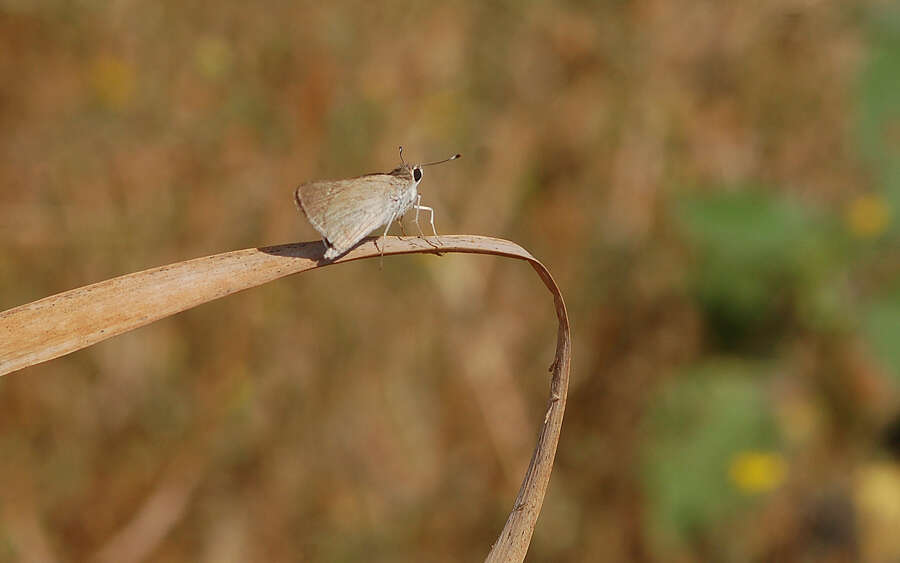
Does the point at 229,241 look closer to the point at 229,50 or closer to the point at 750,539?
the point at 229,50

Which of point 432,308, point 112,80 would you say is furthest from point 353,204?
point 112,80

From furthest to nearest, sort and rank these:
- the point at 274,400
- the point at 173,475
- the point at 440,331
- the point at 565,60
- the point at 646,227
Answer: the point at 565,60 → the point at 646,227 → the point at 440,331 → the point at 274,400 → the point at 173,475

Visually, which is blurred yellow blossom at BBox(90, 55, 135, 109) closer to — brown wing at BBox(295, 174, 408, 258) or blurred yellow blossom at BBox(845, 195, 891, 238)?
brown wing at BBox(295, 174, 408, 258)

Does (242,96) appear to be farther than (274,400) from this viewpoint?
Yes

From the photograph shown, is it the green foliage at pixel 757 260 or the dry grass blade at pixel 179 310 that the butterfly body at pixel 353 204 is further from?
the green foliage at pixel 757 260

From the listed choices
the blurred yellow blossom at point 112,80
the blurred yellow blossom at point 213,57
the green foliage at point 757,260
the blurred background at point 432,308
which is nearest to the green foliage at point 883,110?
the blurred background at point 432,308

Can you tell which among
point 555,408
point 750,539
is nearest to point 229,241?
point 750,539

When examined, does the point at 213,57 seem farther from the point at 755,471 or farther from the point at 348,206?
the point at 755,471
